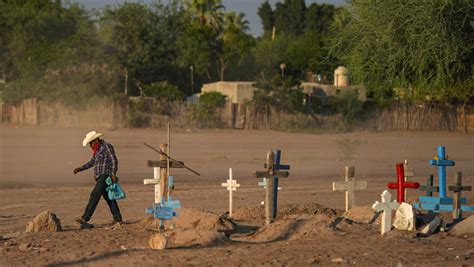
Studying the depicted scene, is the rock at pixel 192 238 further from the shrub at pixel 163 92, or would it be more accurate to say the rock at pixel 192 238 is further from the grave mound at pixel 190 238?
the shrub at pixel 163 92

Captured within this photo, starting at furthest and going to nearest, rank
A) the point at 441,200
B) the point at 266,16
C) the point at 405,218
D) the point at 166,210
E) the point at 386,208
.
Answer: the point at 266,16 → the point at 441,200 → the point at 405,218 → the point at 386,208 → the point at 166,210

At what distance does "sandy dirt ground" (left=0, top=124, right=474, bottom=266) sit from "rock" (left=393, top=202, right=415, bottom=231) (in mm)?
307

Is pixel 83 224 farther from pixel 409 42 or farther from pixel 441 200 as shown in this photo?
pixel 409 42

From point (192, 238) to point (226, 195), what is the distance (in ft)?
Result: 27.2

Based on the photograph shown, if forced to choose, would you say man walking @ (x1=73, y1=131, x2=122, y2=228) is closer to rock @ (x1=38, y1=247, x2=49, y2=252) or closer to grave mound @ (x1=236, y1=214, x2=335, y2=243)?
grave mound @ (x1=236, y1=214, x2=335, y2=243)

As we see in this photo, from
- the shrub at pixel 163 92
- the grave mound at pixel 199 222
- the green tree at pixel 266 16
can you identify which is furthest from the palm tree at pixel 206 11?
the grave mound at pixel 199 222

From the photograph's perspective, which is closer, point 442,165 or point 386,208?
point 386,208

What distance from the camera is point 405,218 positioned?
45.8ft

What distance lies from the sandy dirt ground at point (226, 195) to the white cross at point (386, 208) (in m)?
0.14

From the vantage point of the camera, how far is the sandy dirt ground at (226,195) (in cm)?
1230

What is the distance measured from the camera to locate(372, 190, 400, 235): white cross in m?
13.5

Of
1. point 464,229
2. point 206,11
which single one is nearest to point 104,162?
point 464,229

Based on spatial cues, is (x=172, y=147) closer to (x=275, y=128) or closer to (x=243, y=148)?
(x=243, y=148)

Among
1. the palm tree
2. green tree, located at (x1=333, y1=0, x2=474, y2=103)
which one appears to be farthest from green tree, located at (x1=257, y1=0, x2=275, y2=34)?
green tree, located at (x1=333, y1=0, x2=474, y2=103)
